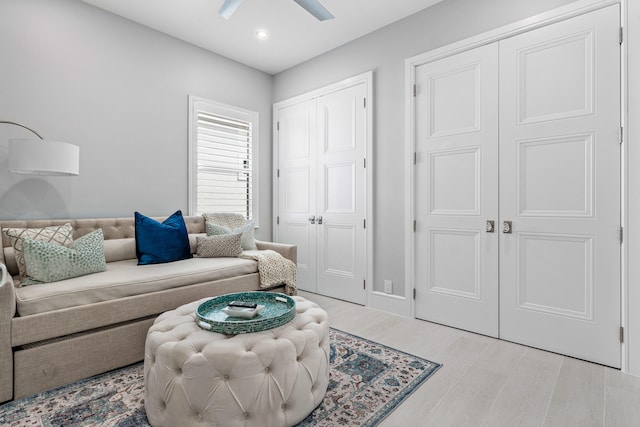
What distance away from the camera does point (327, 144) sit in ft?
12.1

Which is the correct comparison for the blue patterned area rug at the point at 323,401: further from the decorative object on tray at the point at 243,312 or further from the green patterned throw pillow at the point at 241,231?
the green patterned throw pillow at the point at 241,231

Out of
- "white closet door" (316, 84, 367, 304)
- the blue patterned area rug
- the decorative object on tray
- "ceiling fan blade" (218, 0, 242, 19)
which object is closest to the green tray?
the decorative object on tray

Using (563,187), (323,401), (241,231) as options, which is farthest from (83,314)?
(563,187)

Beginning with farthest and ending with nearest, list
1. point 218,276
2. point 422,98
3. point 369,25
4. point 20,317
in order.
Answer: point 369,25 < point 422,98 < point 218,276 < point 20,317

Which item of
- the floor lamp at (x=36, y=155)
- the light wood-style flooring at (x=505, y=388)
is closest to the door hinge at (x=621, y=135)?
the light wood-style flooring at (x=505, y=388)

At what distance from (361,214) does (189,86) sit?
2275 millimetres

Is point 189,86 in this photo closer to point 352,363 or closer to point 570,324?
point 352,363

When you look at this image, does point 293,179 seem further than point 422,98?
Yes

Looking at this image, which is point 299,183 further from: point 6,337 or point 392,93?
point 6,337

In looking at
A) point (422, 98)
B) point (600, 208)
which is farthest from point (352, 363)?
point (422, 98)

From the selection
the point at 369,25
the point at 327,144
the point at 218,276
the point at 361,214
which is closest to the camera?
the point at 218,276

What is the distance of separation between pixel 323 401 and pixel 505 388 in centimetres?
102

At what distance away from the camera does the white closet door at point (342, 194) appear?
3.40 m

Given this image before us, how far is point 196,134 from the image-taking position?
3580 mm
